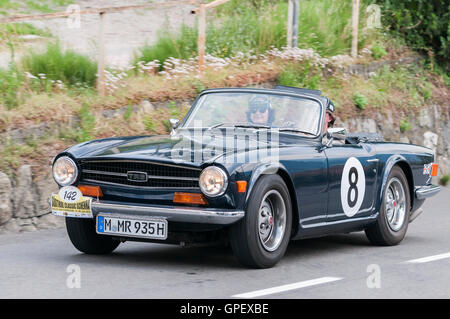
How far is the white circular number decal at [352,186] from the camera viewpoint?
820 centimetres

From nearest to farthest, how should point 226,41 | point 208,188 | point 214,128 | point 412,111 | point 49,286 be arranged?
point 49,286, point 208,188, point 214,128, point 226,41, point 412,111

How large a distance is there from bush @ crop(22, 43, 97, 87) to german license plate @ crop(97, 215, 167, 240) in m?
4.93

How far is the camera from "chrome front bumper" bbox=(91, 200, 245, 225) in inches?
265

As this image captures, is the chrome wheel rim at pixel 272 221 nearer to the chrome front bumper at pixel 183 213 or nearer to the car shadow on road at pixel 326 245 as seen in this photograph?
the chrome front bumper at pixel 183 213

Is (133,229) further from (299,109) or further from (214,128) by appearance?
(299,109)

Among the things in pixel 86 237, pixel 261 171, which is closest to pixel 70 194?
pixel 86 237

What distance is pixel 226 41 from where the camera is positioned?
1450 centimetres

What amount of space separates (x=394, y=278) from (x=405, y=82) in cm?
1083

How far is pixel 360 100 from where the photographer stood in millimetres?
15500

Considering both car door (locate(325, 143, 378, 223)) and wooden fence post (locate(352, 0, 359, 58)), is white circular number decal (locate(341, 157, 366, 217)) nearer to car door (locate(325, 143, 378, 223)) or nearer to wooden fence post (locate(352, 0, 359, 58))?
car door (locate(325, 143, 378, 223))

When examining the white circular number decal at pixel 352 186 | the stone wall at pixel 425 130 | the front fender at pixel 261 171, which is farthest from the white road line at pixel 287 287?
the stone wall at pixel 425 130

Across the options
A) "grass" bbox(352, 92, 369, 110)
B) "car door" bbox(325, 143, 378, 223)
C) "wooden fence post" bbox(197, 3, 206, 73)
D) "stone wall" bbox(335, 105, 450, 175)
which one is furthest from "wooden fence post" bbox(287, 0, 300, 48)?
"car door" bbox(325, 143, 378, 223)
